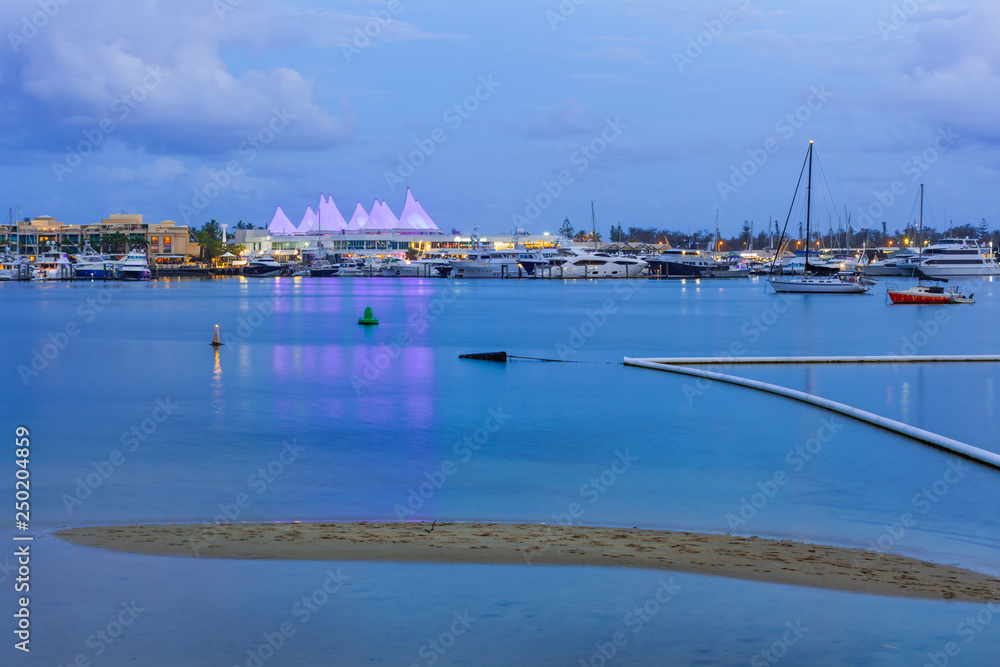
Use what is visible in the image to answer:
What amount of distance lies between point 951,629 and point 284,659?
16.2 ft

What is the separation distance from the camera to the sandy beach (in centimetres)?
865

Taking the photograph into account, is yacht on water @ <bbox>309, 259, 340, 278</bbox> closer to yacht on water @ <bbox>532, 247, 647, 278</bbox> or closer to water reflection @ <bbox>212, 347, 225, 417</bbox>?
yacht on water @ <bbox>532, 247, 647, 278</bbox>

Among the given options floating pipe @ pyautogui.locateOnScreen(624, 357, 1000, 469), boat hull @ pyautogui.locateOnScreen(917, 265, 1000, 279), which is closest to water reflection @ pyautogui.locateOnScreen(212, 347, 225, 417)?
floating pipe @ pyautogui.locateOnScreen(624, 357, 1000, 469)

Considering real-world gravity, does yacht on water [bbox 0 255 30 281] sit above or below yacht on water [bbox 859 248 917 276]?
above

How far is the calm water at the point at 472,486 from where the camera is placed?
7.04 m

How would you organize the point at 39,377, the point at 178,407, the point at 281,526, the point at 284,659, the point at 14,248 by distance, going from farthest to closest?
the point at 14,248, the point at 39,377, the point at 178,407, the point at 281,526, the point at 284,659

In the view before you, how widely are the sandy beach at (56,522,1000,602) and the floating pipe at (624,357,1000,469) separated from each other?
650 centimetres

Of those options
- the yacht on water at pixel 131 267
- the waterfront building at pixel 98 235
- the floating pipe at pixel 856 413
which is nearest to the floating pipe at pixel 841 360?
the floating pipe at pixel 856 413

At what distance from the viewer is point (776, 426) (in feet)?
62.3

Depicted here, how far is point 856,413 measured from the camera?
763 inches

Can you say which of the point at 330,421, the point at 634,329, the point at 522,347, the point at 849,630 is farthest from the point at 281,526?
the point at 634,329

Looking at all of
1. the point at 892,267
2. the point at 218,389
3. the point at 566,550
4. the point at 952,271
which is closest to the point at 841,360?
the point at 218,389

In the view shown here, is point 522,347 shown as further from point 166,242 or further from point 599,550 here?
point 166,242

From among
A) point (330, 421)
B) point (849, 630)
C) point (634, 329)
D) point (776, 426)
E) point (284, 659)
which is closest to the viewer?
point (284, 659)
